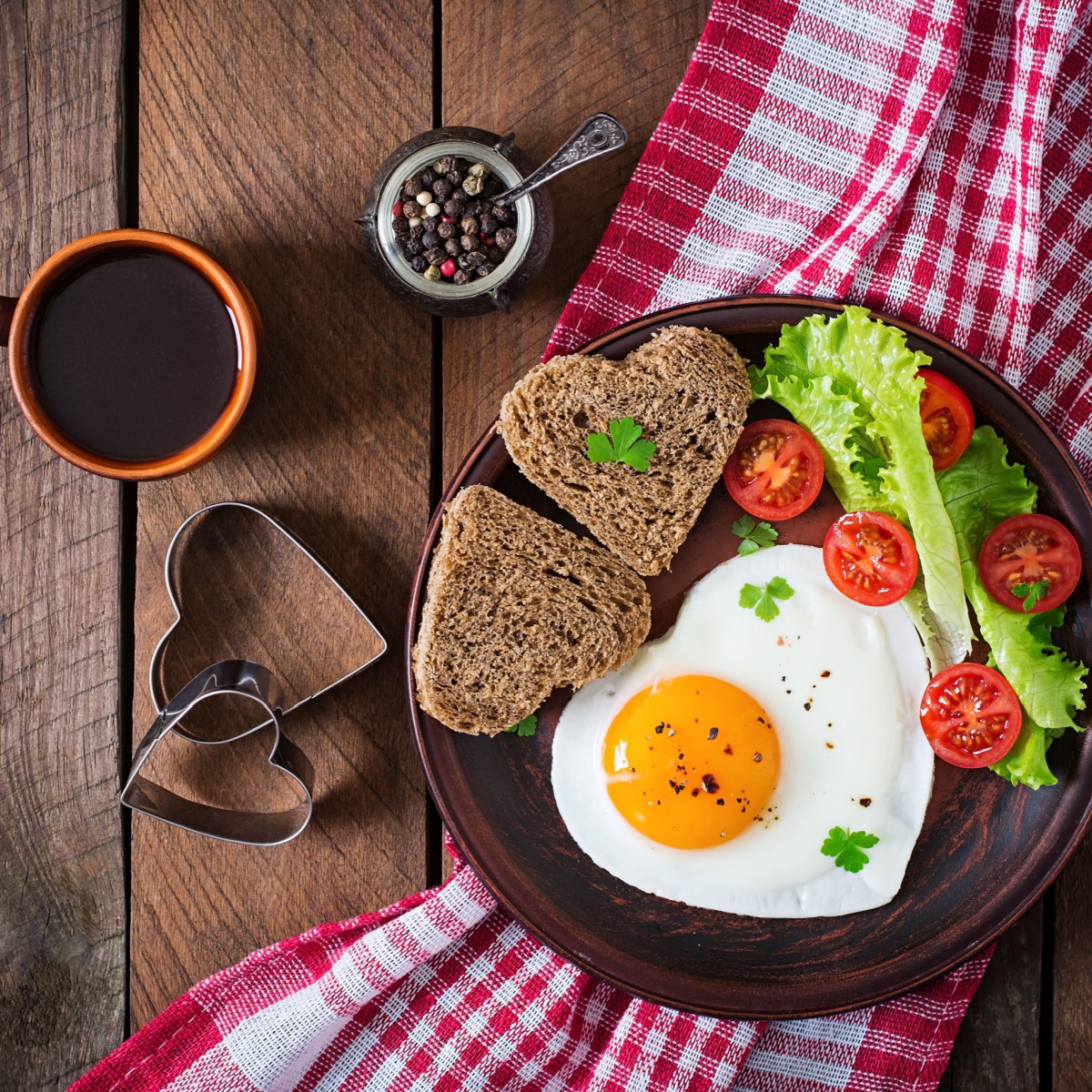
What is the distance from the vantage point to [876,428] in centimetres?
239

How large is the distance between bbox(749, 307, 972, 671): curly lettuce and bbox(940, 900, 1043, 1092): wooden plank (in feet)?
2.97

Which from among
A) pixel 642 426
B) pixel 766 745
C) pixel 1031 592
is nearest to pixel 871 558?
pixel 1031 592

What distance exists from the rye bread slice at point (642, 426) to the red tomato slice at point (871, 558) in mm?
371

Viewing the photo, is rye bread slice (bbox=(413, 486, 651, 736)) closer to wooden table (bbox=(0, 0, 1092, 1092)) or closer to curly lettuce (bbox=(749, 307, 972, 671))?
wooden table (bbox=(0, 0, 1092, 1092))

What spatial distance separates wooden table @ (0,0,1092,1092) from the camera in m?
2.69

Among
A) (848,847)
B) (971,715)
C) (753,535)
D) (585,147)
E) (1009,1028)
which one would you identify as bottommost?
(1009,1028)

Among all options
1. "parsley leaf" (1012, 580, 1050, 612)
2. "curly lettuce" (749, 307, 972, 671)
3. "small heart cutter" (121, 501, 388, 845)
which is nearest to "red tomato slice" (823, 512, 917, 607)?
"curly lettuce" (749, 307, 972, 671)

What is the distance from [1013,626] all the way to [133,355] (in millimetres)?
2400

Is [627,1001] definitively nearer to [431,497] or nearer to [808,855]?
[808,855]

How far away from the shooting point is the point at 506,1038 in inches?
103

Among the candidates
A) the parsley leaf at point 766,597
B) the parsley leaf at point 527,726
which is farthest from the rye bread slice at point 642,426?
the parsley leaf at point 527,726

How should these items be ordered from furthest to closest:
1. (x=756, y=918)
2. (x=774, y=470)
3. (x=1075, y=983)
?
(x=1075, y=983) < (x=756, y=918) < (x=774, y=470)

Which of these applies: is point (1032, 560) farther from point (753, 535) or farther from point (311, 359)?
point (311, 359)

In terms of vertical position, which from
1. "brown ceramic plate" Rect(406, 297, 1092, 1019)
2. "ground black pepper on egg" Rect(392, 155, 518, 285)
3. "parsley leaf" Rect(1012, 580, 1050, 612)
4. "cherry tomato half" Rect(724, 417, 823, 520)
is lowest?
"brown ceramic plate" Rect(406, 297, 1092, 1019)
